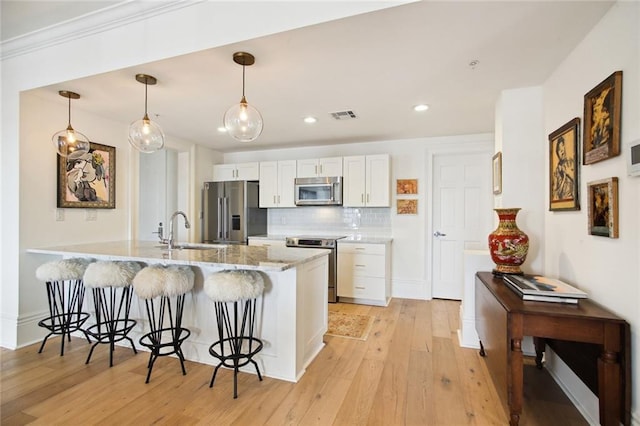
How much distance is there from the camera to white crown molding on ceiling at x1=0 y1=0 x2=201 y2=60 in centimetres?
206

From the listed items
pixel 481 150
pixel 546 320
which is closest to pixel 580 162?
pixel 546 320

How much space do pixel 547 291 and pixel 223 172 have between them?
4736 millimetres

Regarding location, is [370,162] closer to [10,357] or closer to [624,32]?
[624,32]

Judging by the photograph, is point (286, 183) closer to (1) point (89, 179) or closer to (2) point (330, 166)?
(2) point (330, 166)

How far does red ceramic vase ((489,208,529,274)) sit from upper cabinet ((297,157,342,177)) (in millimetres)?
2566

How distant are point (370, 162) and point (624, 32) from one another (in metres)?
3.01

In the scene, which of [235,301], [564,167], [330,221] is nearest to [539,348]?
[564,167]

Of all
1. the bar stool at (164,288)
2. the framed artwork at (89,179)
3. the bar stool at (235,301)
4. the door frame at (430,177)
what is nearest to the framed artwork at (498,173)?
the door frame at (430,177)

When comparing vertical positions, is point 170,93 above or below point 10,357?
above

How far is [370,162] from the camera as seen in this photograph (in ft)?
14.6

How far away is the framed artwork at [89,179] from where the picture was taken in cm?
311

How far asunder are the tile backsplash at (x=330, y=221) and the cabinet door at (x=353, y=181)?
1.14ft

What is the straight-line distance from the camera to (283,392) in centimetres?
209

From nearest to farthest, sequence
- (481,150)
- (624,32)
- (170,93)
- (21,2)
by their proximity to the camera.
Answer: (624,32) → (21,2) → (170,93) → (481,150)
